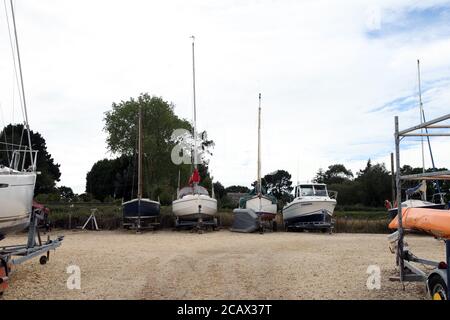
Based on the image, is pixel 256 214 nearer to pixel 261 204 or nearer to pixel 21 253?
pixel 261 204

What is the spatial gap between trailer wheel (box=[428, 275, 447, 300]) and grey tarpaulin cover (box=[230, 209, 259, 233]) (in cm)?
1689

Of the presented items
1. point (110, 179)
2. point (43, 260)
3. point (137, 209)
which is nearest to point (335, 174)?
point (110, 179)

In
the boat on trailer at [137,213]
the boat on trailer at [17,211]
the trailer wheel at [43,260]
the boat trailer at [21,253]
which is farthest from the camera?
the boat on trailer at [137,213]

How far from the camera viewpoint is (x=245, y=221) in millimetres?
23969

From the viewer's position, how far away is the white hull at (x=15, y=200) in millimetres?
9461

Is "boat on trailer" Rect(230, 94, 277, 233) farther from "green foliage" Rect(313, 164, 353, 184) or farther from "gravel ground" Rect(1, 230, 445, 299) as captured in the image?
"green foliage" Rect(313, 164, 353, 184)

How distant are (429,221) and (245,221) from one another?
16.9 meters

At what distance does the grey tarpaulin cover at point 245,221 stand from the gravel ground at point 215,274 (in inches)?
330

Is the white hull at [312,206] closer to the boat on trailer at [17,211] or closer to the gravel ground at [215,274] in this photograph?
the gravel ground at [215,274]

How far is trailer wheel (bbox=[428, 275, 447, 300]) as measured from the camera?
632 centimetres

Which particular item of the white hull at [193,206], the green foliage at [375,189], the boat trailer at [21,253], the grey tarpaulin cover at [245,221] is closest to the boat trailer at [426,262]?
the boat trailer at [21,253]

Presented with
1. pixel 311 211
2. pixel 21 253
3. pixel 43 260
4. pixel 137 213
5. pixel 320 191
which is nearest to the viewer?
pixel 21 253

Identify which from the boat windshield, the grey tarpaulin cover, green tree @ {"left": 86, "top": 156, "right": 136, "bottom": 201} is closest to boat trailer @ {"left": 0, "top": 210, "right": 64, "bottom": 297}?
the grey tarpaulin cover
